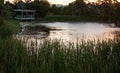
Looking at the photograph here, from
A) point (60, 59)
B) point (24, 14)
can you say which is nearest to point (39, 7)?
point (24, 14)

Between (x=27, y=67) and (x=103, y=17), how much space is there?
62.1 meters

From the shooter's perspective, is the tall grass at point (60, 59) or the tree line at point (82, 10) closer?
the tall grass at point (60, 59)

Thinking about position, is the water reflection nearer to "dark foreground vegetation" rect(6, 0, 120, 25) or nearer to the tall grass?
the tall grass

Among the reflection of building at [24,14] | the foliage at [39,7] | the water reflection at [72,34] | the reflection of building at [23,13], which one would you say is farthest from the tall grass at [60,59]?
the foliage at [39,7]

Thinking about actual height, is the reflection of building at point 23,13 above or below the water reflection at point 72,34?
above

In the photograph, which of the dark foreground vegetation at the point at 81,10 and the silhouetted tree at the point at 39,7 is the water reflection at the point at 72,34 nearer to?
the dark foreground vegetation at the point at 81,10

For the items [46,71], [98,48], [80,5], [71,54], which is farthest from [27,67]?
[80,5]

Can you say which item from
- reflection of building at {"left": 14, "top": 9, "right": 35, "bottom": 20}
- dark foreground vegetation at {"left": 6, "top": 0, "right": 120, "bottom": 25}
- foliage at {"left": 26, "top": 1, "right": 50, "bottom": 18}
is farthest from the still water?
dark foreground vegetation at {"left": 6, "top": 0, "right": 120, "bottom": 25}

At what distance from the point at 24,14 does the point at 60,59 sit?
57089 mm

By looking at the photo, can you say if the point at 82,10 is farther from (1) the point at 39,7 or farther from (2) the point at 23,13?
(2) the point at 23,13

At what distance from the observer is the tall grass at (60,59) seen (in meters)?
5.84

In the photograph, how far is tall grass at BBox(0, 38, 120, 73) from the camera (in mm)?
5840

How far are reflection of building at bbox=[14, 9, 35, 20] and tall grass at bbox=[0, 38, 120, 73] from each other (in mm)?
51423

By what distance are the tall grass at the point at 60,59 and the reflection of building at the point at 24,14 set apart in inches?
2025
